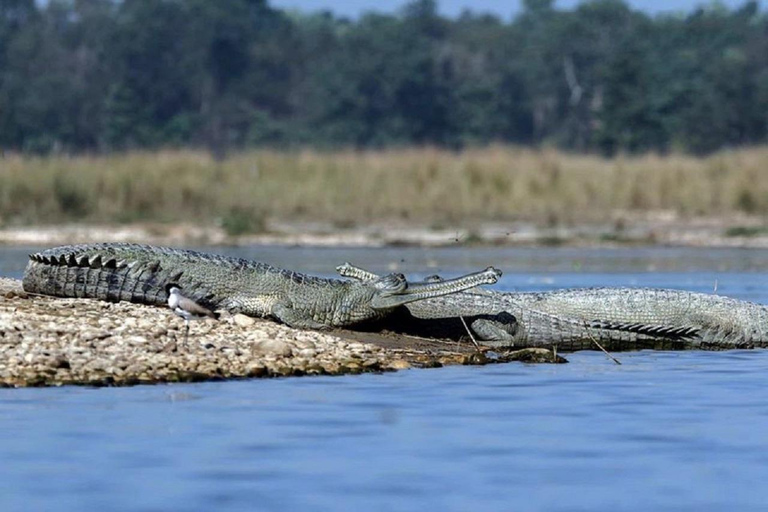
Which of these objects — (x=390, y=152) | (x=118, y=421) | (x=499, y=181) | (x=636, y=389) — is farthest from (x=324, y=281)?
(x=390, y=152)

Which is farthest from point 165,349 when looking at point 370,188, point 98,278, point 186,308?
point 370,188

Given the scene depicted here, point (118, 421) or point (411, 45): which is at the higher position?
point (411, 45)

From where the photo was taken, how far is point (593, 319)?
12500mm

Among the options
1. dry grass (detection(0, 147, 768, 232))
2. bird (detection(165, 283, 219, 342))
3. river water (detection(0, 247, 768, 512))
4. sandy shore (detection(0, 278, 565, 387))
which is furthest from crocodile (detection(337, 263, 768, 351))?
dry grass (detection(0, 147, 768, 232))

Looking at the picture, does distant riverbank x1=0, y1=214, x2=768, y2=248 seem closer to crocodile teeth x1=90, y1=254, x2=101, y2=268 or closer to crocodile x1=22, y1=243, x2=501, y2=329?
crocodile x1=22, y1=243, x2=501, y2=329

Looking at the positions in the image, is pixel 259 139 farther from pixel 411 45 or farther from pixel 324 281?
pixel 324 281

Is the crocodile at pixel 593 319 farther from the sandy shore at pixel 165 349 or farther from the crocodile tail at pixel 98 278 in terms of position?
the crocodile tail at pixel 98 278

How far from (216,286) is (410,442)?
4.42 m

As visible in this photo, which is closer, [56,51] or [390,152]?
[390,152]

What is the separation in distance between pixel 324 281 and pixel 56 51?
62.5 m

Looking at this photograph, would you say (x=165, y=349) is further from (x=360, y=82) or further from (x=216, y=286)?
(x=360, y=82)

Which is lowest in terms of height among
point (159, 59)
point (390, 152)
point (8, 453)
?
point (8, 453)

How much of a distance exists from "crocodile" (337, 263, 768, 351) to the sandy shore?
1.25 ft

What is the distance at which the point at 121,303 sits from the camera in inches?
471
